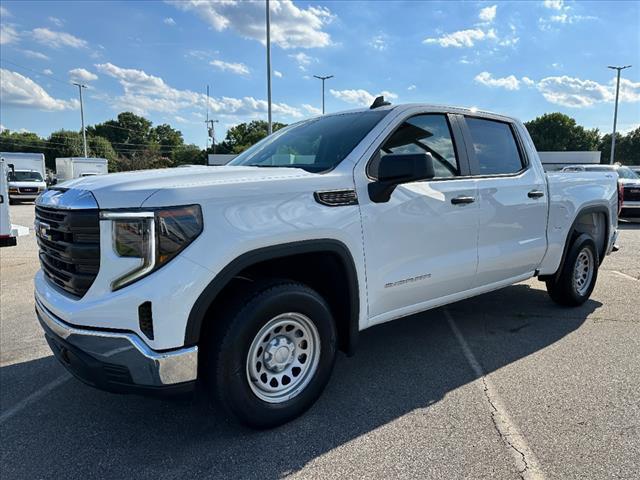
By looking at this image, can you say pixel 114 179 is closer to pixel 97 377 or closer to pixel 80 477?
pixel 97 377

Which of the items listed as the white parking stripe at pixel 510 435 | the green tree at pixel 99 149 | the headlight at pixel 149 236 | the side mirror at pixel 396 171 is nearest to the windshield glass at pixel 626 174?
the white parking stripe at pixel 510 435

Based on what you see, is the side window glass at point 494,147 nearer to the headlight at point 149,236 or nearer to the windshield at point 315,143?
the windshield at point 315,143

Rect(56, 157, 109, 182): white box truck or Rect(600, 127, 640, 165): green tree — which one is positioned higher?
Rect(600, 127, 640, 165): green tree

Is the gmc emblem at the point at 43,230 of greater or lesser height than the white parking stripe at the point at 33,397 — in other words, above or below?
above

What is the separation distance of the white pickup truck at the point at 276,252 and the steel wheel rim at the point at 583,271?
134 cm

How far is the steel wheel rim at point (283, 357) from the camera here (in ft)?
9.20

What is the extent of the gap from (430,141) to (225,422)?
2498 mm

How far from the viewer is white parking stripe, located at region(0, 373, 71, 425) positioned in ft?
10.5

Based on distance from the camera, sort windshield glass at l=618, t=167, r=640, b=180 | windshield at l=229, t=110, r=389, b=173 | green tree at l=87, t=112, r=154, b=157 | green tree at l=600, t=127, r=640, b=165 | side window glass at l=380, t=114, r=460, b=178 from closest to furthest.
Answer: windshield at l=229, t=110, r=389, b=173
side window glass at l=380, t=114, r=460, b=178
windshield glass at l=618, t=167, r=640, b=180
green tree at l=600, t=127, r=640, b=165
green tree at l=87, t=112, r=154, b=157

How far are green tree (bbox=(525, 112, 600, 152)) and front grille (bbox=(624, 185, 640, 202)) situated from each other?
208 ft

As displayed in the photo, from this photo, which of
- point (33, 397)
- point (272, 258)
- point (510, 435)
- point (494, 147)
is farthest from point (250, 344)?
point (494, 147)

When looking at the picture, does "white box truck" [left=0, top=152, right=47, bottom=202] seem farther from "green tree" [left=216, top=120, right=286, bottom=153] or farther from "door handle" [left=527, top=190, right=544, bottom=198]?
"green tree" [left=216, top=120, right=286, bottom=153]

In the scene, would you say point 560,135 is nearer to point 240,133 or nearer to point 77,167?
point 240,133

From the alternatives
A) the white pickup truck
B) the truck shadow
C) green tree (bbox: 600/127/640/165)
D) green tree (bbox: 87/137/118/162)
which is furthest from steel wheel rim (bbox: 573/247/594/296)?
green tree (bbox: 87/137/118/162)
